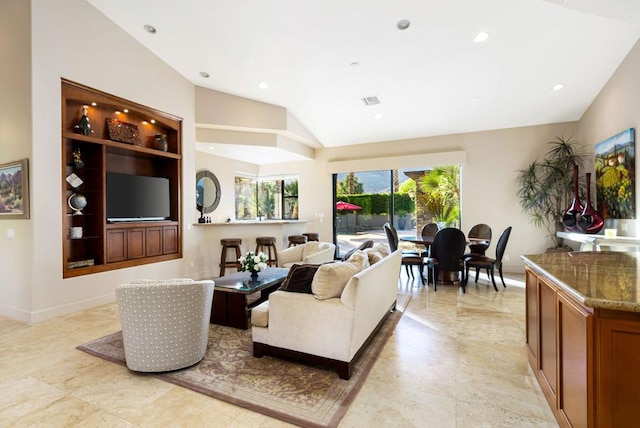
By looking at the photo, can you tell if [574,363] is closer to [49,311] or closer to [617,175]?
[617,175]

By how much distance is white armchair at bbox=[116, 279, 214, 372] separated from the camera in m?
2.30

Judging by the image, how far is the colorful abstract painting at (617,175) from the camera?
4027 mm

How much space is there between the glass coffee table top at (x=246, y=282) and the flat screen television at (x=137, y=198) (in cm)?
227

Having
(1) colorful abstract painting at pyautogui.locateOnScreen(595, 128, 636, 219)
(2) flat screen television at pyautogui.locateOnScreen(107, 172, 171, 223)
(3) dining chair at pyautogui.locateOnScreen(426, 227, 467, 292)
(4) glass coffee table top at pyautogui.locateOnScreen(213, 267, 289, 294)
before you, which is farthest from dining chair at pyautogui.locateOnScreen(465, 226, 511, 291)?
(2) flat screen television at pyautogui.locateOnScreen(107, 172, 171, 223)

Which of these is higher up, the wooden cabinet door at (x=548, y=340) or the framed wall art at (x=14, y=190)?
the framed wall art at (x=14, y=190)

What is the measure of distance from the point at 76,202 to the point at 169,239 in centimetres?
152

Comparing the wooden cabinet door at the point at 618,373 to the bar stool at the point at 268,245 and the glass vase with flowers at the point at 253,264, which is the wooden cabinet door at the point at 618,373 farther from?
the bar stool at the point at 268,245

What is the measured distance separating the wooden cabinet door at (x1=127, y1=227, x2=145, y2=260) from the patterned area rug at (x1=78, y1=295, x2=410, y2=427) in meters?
2.09

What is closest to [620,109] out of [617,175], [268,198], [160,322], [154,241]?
[617,175]

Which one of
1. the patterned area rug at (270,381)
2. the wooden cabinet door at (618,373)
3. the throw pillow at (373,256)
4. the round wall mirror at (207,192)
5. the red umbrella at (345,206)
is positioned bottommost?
the patterned area rug at (270,381)

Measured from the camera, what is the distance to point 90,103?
431cm

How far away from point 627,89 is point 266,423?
5.92m

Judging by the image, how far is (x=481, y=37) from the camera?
3.92 m

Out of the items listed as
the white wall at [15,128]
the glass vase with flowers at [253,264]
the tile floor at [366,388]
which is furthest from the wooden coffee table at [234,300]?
the white wall at [15,128]
